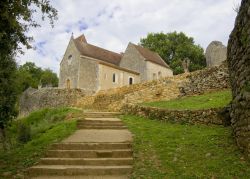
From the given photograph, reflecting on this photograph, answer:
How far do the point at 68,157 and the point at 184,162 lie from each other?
3170 millimetres

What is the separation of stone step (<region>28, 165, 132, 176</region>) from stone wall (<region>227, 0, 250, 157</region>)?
2735 millimetres

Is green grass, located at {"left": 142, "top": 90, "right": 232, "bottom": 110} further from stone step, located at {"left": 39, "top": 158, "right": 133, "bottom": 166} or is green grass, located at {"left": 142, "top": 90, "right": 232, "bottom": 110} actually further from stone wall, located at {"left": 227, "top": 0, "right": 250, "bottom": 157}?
stone step, located at {"left": 39, "top": 158, "right": 133, "bottom": 166}

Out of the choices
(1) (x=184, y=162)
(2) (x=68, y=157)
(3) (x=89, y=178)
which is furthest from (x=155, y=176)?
(2) (x=68, y=157)

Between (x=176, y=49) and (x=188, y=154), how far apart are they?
4177 centimetres

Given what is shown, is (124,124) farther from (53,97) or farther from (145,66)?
(145,66)

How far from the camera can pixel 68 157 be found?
334 inches

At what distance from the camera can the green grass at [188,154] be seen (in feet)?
21.5

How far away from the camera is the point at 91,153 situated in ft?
28.1

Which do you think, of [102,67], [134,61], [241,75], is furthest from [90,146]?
[134,61]

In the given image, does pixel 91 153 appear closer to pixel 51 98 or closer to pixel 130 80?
pixel 51 98

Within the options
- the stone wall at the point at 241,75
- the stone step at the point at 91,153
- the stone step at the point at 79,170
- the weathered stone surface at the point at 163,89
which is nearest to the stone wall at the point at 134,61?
the weathered stone surface at the point at 163,89

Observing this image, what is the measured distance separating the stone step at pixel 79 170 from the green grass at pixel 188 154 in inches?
15.7

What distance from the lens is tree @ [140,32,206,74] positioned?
4653 cm

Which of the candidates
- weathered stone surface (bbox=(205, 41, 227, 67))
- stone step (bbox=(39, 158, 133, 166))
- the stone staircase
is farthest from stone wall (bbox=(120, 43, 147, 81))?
stone step (bbox=(39, 158, 133, 166))
